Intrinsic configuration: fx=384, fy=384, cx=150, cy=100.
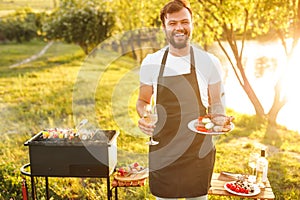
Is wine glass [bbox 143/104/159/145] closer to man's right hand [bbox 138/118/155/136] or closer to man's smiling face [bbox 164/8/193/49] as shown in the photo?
man's right hand [bbox 138/118/155/136]

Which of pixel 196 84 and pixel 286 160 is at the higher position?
pixel 196 84

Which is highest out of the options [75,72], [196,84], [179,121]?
[196,84]

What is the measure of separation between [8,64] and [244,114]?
1386cm

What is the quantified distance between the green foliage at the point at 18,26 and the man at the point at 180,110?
83.4ft

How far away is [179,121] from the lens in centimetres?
310

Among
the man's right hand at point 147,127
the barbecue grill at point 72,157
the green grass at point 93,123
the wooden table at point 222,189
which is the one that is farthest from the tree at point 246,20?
the man's right hand at point 147,127

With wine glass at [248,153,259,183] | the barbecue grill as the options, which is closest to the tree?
wine glass at [248,153,259,183]

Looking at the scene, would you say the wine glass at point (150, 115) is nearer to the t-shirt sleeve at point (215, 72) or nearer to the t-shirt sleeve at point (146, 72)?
the t-shirt sleeve at point (146, 72)

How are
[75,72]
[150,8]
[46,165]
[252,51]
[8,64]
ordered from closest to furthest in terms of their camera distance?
1. [46,165]
2. [150,8]
3. [75,72]
4. [8,64]
5. [252,51]

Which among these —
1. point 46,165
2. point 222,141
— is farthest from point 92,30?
point 46,165

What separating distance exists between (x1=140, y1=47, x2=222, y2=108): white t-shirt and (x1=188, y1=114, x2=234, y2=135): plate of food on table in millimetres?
172

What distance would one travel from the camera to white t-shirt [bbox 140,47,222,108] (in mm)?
3057

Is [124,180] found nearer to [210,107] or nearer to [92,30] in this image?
[210,107]

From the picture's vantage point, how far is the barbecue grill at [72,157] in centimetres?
371
